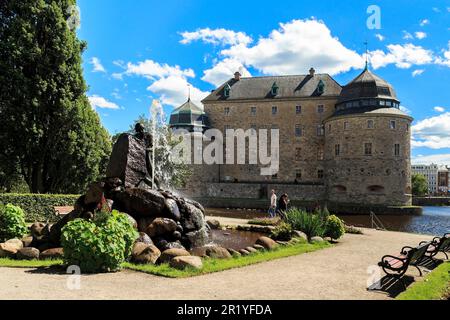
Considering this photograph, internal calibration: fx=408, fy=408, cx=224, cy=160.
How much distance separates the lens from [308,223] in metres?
13.8

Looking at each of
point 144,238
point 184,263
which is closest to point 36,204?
point 144,238

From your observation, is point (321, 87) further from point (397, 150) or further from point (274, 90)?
point (397, 150)

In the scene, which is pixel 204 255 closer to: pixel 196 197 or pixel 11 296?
pixel 11 296

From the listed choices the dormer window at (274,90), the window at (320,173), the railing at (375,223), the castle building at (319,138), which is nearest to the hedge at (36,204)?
the railing at (375,223)

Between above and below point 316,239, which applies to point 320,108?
above

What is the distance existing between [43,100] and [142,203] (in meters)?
12.1

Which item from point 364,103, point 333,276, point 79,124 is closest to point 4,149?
point 79,124

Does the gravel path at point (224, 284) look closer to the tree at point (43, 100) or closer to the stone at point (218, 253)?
the stone at point (218, 253)

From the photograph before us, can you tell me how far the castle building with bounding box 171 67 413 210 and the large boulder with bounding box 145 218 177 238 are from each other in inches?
1304

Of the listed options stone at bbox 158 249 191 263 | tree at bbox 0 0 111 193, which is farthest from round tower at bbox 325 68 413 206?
stone at bbox 158 249 191 263

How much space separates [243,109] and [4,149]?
36.7 m

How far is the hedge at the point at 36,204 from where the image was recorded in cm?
1646

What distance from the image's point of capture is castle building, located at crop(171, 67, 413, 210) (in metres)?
41.7

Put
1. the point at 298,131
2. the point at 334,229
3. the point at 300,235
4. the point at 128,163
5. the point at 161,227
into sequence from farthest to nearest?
the point at 298,131, the point at 334,229, the point at 300,235, the point at 128,163, the point at 161,227
